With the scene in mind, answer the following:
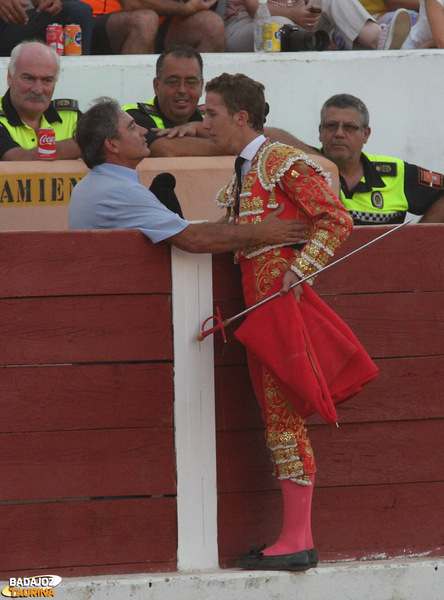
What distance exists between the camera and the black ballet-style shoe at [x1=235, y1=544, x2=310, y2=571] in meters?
3.31

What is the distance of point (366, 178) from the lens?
4.70 metres

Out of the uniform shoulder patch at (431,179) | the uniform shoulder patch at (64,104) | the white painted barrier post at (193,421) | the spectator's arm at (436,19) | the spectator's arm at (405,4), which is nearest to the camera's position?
the white painted barrier post at (193,421)

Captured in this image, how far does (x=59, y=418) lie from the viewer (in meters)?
3.35

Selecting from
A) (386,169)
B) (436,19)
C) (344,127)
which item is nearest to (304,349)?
(344,127)

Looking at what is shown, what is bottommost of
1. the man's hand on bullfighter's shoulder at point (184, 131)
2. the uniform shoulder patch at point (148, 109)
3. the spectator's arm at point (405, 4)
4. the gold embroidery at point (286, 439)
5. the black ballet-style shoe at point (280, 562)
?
the black ballet-style shoe at point (280, 562)

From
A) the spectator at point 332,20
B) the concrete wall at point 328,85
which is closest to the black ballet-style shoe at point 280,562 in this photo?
the concrete wall at point 328,85

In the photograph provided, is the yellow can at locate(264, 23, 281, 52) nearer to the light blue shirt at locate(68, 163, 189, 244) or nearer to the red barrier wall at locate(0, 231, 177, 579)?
the light blue shirt at locate(68, 163, 189, 244)

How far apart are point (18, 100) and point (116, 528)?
2179mm

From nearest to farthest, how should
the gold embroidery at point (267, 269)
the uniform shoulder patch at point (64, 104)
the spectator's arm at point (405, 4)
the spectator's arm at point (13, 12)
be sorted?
the gold embroidery at point (267, 269) < the uniform shoulder patch at point (64, 104) < the spectator's arm at point (13, 12) < the spectator's arm at point (405, 4)

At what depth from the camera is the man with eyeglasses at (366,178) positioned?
4.57 m

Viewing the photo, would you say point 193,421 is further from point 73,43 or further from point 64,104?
point 73,43

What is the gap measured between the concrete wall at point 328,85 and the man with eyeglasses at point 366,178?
1.00 metres

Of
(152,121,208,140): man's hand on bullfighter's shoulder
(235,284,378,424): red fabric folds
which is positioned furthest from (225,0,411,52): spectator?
(235,284,378,424): red fabric folds

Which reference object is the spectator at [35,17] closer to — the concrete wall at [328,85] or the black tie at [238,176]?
the concrete wall at [328,85]
